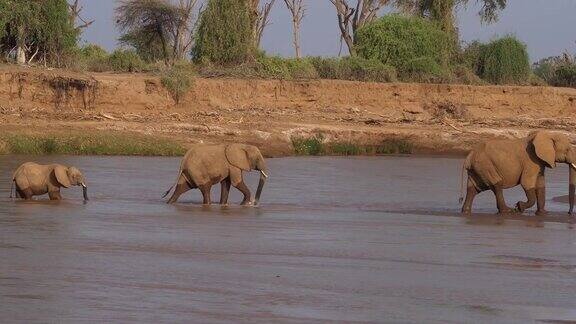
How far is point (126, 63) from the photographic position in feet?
121

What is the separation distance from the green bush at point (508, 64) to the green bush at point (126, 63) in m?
12.0

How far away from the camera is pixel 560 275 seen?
400 inches

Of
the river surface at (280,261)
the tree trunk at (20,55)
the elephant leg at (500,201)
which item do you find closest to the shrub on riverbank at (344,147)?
the tree trunk at (20,55)

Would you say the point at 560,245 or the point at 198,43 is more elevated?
the point at 198,43

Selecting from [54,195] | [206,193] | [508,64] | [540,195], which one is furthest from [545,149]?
[508,64]

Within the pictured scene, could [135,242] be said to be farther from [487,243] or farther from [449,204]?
[449,204]

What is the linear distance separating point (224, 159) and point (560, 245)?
19.9 feet

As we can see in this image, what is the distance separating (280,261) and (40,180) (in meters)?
6.89

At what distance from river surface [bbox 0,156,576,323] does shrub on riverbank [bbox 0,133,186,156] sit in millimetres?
8081

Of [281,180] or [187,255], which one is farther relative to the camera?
[281,180]

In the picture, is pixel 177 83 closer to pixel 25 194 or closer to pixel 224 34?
pixel 224 34

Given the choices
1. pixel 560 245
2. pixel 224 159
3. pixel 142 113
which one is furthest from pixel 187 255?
pixel 142 113

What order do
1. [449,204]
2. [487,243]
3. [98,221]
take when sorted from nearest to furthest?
[487,243], [98,221], [449,204]

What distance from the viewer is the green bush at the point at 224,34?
38125mm
